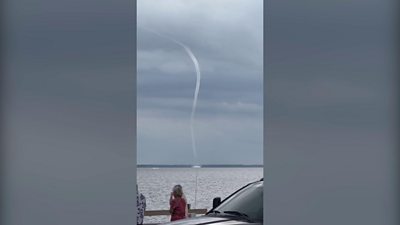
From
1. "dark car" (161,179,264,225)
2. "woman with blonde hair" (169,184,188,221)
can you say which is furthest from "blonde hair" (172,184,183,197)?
"dark car" (161,179,264,225)

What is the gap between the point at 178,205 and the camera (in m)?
3.73

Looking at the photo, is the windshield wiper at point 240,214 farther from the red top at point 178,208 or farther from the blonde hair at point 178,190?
the blonde hair at point 178,190

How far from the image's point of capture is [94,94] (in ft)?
6.36

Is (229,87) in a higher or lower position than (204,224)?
higher

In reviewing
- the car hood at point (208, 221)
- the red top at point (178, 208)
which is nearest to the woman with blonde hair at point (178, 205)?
the red top at point (178, 208)

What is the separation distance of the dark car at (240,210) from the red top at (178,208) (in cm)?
26

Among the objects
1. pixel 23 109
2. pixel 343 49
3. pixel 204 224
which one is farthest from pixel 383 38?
pixel 204 224

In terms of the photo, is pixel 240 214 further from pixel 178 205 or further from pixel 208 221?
pixel 178 205

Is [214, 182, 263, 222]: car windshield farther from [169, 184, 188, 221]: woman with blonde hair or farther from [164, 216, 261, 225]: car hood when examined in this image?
[169, 184, 188, 221]: woman with blonde hair

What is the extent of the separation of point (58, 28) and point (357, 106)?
1.00 metres

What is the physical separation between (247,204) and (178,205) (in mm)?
600

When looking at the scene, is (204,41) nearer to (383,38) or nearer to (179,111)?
(179,111)

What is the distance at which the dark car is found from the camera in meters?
3.17

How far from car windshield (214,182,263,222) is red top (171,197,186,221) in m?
0.29
